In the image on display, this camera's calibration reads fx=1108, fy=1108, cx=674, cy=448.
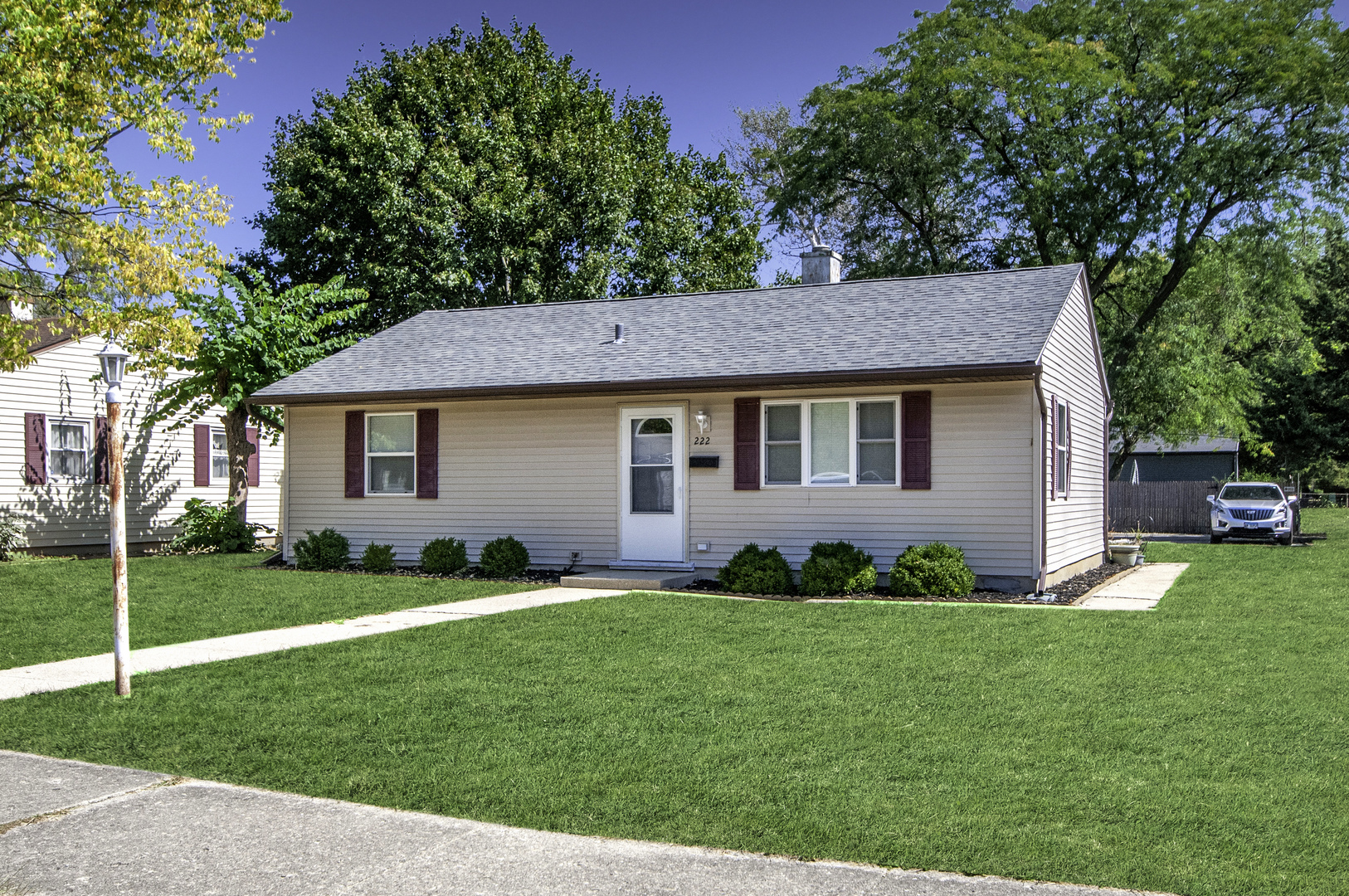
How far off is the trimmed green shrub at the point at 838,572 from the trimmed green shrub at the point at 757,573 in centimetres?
26

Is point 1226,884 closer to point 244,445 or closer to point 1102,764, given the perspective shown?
point 1102,764

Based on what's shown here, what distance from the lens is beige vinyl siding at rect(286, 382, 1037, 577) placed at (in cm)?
1288

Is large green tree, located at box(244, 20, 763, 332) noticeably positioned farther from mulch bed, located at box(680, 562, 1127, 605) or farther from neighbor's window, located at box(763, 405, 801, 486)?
mulch bed, located at box(680, 562, 1127, 605)

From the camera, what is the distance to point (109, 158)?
16812 mm

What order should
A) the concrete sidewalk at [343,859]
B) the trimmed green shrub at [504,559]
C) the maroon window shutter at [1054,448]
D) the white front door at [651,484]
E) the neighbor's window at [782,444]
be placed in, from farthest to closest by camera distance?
the trimmed green shrub at [504,559], the white front door at [651,484], the neighbor's window at [782,444], the maroon window shutter at [1054,448], the concrete sidewalk at [343,859]

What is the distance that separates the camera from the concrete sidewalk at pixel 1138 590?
11.8 meters

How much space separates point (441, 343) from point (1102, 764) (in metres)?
14.0

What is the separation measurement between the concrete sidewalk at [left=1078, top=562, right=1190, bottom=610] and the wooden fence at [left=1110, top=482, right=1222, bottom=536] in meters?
12.8

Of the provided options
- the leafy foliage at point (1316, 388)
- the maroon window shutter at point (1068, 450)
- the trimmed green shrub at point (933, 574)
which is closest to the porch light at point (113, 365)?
the trimmed green shrub at point (933, 574)

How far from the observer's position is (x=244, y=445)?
20.8 metres

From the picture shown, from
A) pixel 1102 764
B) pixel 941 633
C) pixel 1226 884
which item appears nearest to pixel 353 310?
pixel 941 633

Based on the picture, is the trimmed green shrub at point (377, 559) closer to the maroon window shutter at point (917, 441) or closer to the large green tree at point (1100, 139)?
the maroon window shutter at point (917, 441)

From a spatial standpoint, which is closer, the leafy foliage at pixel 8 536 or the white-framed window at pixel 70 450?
the leafy foliage at pixel 8 536

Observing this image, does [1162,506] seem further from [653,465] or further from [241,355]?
[241,355]
